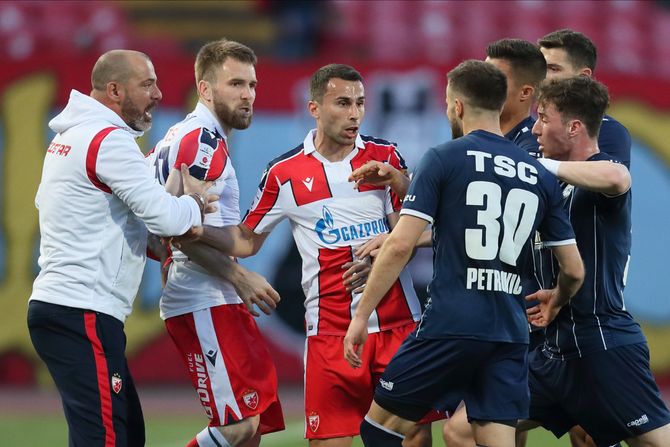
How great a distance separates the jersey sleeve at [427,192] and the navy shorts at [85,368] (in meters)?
1.78

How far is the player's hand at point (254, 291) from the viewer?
255 inches

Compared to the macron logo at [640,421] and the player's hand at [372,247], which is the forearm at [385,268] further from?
the macron logo at [640,421]

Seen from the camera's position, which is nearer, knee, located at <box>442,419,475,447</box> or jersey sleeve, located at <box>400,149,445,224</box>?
jersey sleeve, located at <box>400,149,445,224</box>

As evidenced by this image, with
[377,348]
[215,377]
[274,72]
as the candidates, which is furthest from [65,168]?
[274,72]

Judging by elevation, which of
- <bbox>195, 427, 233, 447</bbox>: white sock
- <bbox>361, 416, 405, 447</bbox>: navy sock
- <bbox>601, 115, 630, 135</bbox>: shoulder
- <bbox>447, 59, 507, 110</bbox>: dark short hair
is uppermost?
<bbox>447, 59, 507, 110</bbox>: dark short hair

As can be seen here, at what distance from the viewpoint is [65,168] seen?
19.1 feet

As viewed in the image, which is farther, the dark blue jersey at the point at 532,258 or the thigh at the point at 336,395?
the thigh at the point at 336,395

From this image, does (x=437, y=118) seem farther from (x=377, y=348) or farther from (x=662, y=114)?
(x=377, y=348)

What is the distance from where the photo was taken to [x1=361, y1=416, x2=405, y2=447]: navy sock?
565cm

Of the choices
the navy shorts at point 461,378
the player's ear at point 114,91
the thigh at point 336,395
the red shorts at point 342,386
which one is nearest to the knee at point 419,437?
the red shorts at point 342,386

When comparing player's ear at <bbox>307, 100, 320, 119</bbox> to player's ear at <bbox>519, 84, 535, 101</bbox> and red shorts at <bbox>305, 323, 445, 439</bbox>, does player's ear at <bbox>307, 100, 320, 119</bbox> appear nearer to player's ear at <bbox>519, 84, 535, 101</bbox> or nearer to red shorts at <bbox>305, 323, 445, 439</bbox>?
player's ear at <bbox>519, 84, 535, 101</bbox>

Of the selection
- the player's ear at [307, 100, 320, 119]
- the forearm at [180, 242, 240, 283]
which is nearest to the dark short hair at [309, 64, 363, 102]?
the player's ear at [307, 100, 320, 119]

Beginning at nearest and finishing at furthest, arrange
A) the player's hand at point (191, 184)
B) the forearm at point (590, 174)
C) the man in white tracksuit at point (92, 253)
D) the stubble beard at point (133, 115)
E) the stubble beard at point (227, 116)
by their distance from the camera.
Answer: the forearm at point (590, 174)
the man in white tracksuit at point (92, 253)
the stubble beard at point (133, 115)
the player's hand at point (191, 184)
the stubble beard at point (227, 116)

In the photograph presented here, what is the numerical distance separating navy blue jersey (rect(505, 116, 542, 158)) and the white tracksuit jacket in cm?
199
